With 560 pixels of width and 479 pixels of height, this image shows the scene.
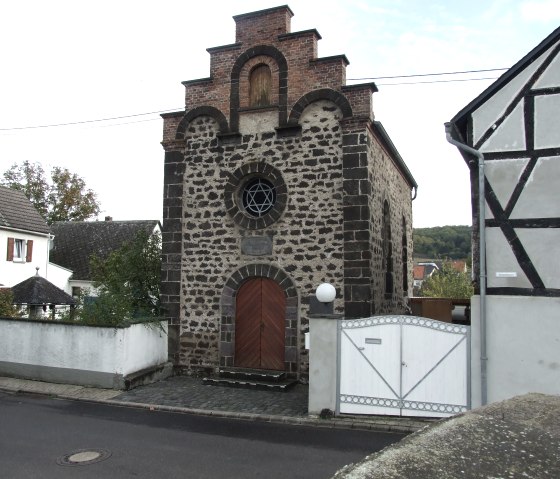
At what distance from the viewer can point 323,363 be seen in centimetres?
858

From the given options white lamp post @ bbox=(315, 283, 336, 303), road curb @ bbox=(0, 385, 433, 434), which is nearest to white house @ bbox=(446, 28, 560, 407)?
road curb @ bbox=(0, 385, 433, 434)

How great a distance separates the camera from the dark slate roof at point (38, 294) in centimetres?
1435

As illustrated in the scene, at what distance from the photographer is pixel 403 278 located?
16.8 m

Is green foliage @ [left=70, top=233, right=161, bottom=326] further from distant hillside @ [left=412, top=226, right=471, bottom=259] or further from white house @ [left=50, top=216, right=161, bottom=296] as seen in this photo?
distant hillside @ [left=412, top=226, right=471, bottom=259]

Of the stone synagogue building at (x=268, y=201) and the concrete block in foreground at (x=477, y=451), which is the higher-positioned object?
the stone synagogue building at (x=268, y=201)

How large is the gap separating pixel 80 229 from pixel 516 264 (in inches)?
1249

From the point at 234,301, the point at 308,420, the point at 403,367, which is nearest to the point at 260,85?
the point at 234,301

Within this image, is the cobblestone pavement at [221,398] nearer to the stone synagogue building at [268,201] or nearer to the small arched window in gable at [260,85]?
the stone synagogue building at [268,201]

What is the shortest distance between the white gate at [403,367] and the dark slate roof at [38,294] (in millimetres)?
9893

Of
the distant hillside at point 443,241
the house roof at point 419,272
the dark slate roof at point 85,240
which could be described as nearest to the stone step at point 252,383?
the dark slate roof at point 85,240

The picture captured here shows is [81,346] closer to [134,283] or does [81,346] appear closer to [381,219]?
[134,283]

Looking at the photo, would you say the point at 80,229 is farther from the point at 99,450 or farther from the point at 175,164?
the point at 99,450

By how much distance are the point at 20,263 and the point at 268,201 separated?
19.1m

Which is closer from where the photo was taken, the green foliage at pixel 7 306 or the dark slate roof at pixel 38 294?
the green foliage at pixel 7 306
